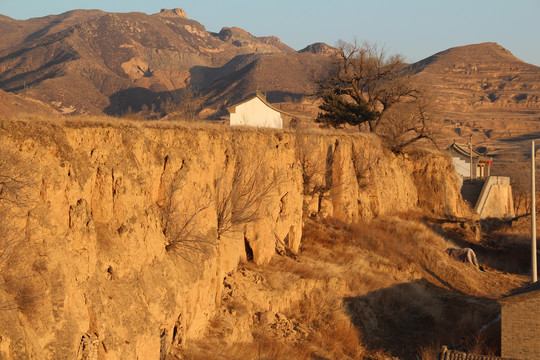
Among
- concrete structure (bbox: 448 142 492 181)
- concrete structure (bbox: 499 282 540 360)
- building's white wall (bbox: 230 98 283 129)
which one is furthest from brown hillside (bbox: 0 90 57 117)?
concrete structure (bbox: 448 142 492 181)

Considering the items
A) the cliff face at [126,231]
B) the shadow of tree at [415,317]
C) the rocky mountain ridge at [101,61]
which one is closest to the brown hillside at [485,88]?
the rocky mountain ridge at [101,61]

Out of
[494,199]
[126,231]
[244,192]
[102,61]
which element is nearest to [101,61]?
[102,61]

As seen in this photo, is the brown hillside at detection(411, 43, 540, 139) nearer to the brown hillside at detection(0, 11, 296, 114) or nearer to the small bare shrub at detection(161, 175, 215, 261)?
the brown hillside at detection(0, 11, 296, 114)

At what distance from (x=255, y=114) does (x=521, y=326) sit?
26084mm

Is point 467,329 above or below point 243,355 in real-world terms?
below

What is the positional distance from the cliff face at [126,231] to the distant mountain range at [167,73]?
7903 centimetres

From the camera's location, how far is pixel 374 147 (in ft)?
110

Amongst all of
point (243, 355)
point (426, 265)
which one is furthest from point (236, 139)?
point (426, 265)

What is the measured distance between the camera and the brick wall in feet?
64.5

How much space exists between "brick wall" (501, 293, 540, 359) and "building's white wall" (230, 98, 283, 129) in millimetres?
24546

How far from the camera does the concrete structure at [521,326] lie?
64.5ft

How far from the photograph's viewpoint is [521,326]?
19.8 meters

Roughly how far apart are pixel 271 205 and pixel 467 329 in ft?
26.0

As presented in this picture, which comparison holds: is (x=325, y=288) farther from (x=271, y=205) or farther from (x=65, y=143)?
(x=65, y=143)
